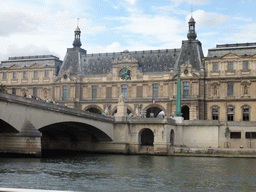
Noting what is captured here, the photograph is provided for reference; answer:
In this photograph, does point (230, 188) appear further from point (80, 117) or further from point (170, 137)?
point (170, 137)

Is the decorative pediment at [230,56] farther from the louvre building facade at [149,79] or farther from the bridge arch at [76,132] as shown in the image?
the bridge arch at [76,132]

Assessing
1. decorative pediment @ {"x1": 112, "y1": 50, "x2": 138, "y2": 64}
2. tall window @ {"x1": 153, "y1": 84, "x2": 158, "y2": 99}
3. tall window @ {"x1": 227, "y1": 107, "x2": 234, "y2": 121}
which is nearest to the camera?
tall window @ {"x1": 227, "y1": 107, "x2": 234, "y2": 121}

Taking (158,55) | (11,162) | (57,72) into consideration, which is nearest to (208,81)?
(158,55)

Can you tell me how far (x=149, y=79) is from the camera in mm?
88375

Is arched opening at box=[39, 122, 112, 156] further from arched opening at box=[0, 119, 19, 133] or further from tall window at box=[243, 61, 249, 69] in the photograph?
tall window at box=[243, 61, 249, 69]

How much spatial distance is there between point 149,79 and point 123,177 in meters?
52.0

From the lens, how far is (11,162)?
44125 mm

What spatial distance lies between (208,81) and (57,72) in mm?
32677

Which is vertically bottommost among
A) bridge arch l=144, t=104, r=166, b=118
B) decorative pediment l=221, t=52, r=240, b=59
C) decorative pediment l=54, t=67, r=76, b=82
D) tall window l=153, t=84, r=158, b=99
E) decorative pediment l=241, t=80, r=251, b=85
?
bridge arch l=144, t=104, r=166, b=118

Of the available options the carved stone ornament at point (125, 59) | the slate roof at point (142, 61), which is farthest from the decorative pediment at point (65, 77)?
the carved stone ornament at point (125, 59)

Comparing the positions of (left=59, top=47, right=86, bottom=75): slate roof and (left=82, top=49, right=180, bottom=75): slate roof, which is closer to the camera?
(left=82, top=49, right=180, bottom=75): slate roof

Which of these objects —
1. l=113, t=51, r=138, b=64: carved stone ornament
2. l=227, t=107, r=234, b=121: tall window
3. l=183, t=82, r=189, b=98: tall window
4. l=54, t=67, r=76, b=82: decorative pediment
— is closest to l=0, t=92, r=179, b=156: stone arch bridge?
l=183, t=82, r=189, b=98: tall window

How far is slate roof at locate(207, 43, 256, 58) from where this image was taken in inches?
3255

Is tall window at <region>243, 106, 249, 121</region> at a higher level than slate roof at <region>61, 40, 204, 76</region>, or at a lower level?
lower
